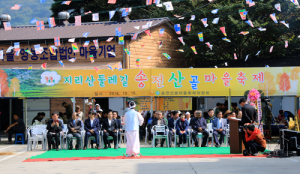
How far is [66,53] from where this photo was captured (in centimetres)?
2047

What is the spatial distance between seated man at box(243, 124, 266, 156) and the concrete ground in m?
0.71

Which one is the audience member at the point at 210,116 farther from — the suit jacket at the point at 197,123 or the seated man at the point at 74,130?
the seated man at the point at 74,130

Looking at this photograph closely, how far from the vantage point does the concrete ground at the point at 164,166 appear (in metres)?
8.30

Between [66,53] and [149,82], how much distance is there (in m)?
6.83

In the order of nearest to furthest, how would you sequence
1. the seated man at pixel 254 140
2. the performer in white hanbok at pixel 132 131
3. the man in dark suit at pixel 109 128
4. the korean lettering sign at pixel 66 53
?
the seated man at pixel 254 140 < the performer in white hanbok at pixel 132 131 < the man in dark suit at pixel 109 128 < the korean lettering sign at pixel 66 53

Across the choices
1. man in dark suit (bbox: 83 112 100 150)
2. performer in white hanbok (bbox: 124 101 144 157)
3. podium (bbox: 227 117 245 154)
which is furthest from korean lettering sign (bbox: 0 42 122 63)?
podium (bbox: 227 117 245 154)

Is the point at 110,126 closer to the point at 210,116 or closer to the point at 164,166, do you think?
the point at 210,116

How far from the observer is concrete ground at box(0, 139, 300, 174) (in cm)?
830

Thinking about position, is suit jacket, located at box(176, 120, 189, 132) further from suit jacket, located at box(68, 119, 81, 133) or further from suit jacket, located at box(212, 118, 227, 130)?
suit jacket, located at box(68, 119, 81, 133)

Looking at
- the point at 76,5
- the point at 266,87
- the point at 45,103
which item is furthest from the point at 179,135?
the point at 76,5

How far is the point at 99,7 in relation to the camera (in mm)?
30547

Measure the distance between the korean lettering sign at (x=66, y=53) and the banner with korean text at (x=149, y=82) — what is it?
453cm

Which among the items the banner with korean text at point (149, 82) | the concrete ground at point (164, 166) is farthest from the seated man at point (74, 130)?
the concrete ground at point (164, 166)

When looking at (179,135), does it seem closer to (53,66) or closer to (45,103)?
(53,66)
